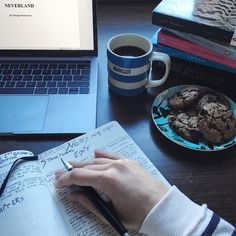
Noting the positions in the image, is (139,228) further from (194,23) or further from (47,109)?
(194,23)

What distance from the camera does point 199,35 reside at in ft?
2.12

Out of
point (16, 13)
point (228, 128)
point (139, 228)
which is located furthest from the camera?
point (16, 13)

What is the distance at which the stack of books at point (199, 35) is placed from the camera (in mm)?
631

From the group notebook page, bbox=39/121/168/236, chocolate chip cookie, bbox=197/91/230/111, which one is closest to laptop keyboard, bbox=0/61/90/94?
notebook page, bbox=39/121/168/236

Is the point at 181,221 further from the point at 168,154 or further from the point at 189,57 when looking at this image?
the point at 189,57

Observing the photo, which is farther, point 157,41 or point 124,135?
point 157,41

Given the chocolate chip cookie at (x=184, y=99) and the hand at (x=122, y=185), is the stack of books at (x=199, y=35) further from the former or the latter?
the hand at (x=122, y=185)

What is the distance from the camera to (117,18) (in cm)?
90

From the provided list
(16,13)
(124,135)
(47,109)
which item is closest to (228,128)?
(124,135)

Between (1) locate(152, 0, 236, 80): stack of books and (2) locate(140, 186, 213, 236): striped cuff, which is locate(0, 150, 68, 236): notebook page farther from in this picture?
(1) locate(152, 0, 236, 80): stack of books

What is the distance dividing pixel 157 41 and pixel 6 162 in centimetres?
40

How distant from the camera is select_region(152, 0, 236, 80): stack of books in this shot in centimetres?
63

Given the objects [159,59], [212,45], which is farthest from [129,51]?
[212,45]

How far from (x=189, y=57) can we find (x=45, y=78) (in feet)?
1.03
